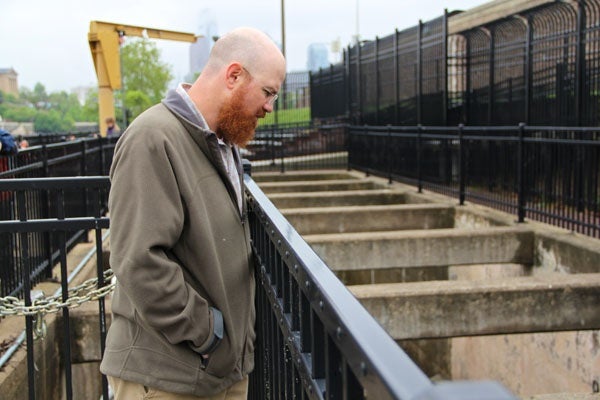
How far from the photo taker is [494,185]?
10750 mm

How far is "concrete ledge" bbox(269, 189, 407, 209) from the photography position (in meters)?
12.8

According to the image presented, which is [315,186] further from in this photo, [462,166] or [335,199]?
[462,166]

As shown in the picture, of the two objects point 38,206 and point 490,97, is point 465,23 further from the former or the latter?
point 38,206

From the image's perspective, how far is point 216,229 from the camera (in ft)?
7.82

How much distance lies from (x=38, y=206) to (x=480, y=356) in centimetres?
694

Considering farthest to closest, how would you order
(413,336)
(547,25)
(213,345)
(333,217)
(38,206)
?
(547,25) → (333,217) → (38,206) → (413,336) → (213,345)

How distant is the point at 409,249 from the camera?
334 inches

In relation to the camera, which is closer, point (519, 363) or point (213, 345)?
point (213, 345)

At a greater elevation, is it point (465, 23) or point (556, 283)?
point (465, 23)

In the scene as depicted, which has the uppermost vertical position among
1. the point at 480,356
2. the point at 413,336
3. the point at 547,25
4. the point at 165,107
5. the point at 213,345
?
the point at 547,25

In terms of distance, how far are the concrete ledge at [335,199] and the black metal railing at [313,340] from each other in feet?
30.3

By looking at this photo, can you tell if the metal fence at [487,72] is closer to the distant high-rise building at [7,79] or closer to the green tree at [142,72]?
the green tree at [142,72]

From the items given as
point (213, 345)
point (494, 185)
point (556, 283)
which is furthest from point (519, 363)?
point (213, 345)

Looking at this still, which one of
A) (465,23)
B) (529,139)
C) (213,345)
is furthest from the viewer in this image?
(465,23)
